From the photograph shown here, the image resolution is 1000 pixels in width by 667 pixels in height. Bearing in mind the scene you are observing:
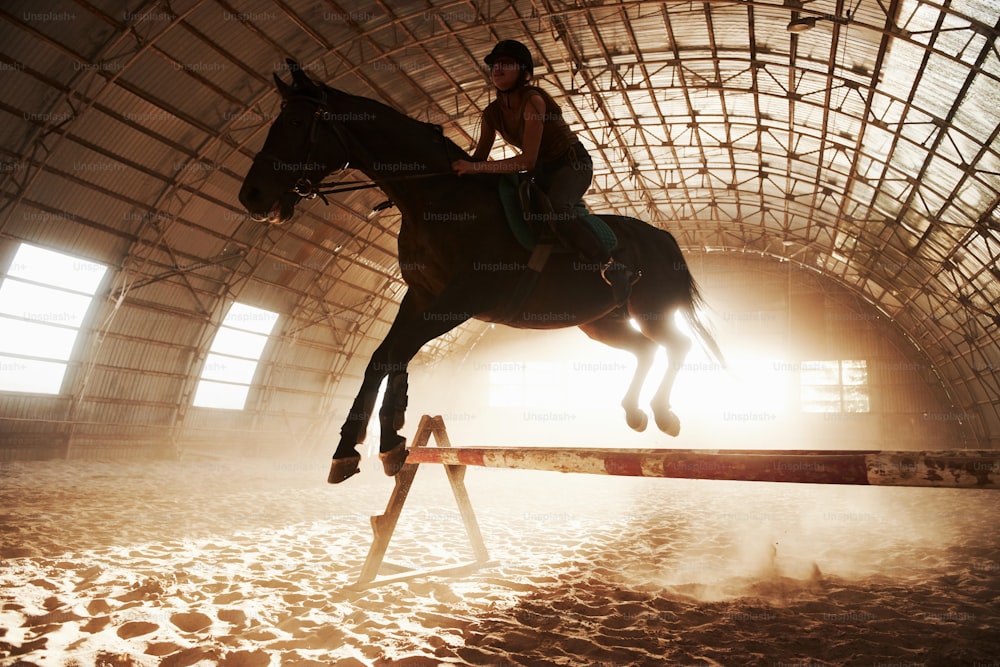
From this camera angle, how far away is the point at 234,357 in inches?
880

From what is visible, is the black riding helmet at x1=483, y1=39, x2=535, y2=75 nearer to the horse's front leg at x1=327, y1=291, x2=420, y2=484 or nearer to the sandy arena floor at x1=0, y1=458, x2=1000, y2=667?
the horse's front leg at x1=327, y1=291, x2=420, y2=484

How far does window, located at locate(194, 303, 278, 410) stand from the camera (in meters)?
21.7

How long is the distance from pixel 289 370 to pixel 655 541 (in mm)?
20016

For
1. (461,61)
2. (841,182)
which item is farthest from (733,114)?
(461,61)

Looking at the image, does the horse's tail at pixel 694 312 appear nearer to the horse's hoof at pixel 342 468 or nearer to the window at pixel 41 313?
the horse's hoof at pixel 342 468

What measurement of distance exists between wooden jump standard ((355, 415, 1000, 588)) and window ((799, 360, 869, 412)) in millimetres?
29196

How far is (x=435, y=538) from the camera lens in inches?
331

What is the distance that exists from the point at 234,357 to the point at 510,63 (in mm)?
21315

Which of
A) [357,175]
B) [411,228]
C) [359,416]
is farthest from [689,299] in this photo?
[357,175]

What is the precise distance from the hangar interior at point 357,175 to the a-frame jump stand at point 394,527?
38.8 ft

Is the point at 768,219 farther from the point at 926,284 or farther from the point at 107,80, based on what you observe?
the point at 107,80

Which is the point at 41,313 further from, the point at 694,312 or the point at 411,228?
the point at 694,312

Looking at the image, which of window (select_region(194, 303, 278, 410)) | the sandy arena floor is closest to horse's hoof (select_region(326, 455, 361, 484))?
the sandy arena floor

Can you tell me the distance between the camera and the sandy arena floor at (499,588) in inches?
156
